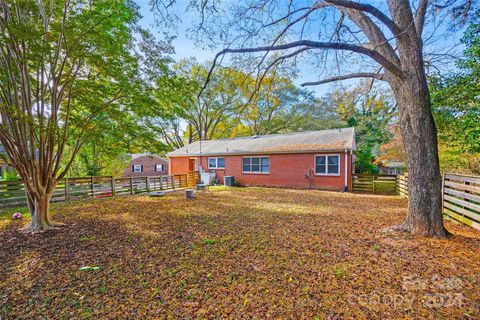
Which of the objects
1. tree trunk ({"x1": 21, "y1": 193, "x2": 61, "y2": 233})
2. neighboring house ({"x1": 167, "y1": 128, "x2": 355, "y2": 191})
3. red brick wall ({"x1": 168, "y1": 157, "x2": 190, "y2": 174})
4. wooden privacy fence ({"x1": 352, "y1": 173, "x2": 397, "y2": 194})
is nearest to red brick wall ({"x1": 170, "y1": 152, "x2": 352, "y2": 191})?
neighboring house ({"x1": 167, "y1": 128, "x2": 355, "y2": 191})

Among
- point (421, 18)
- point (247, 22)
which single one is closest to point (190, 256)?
point (247, 22)

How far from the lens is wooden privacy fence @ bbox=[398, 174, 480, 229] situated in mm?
4773

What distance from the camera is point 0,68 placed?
16.6 ft

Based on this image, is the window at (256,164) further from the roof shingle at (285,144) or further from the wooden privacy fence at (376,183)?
the wooden privacy fence at (376,183)

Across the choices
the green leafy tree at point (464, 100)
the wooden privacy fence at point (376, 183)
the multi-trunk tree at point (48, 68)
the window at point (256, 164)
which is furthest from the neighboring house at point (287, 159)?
the multi-trunk tree at point (48, 68)

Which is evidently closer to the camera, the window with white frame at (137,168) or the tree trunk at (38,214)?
the tree trunk at (38,214)

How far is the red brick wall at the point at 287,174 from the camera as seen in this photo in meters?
13.0

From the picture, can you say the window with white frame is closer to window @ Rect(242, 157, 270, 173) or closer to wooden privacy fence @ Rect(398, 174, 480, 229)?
window @ Rect(242, 157, 270, 173)

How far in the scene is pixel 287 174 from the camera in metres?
14.6

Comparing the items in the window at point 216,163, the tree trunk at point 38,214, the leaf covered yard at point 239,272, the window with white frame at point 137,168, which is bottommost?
the leaf covered yard at point 239,272

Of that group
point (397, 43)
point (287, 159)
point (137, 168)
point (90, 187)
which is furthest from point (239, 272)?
point (137, 168)

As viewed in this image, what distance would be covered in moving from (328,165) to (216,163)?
8.22 metres

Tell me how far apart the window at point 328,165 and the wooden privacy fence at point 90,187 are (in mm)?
8976

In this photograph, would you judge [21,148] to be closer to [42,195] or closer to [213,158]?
[42,195]
